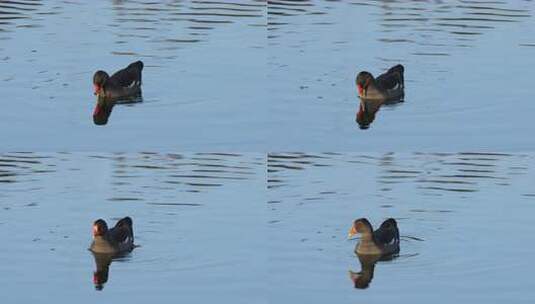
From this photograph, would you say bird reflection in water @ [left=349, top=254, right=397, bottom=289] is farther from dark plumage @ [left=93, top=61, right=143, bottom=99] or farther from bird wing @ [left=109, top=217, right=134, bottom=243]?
dark plumage @ [left=93, top=61, right=143, bottom=99]

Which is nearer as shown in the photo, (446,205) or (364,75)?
(446,205)

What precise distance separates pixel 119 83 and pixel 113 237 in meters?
5.05

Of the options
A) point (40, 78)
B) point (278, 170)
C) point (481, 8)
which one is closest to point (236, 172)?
point (278, 170)

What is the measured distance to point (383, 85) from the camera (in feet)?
89.8

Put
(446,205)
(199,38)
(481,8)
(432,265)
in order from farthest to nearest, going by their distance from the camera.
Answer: (481,8)
(199,38)
(446,205)
(432,265)

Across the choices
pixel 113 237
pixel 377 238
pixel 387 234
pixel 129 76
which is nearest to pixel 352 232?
pixel 387 234

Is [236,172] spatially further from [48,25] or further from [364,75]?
[48,25]

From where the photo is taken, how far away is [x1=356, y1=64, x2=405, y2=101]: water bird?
27.2m

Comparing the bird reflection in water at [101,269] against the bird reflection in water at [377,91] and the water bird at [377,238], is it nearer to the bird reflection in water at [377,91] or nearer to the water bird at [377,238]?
the water bird at [377,238]

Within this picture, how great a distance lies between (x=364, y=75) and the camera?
2744 centimetres

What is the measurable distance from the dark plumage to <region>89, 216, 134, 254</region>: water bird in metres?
3.78

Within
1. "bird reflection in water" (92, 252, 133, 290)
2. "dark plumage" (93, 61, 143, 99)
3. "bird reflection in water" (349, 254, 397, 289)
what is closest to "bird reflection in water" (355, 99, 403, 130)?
"dark plumage" (93, 61, 143, 99)

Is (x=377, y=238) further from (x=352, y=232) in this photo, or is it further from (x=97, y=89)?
(x=97, y=89)

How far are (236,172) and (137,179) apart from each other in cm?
106
